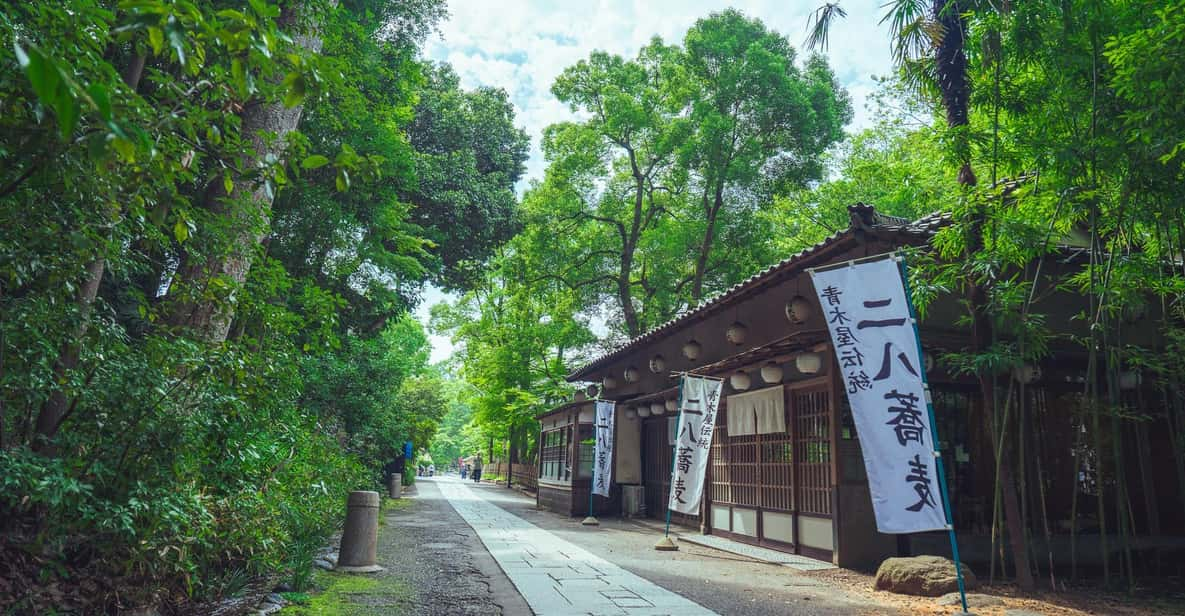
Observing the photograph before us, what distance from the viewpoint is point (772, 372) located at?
10391mm

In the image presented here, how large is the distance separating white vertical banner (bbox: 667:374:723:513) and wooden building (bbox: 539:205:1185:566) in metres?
0.69

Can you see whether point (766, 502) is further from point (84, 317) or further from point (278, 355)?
point (84, 317)

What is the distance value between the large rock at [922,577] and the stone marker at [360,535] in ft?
19.1

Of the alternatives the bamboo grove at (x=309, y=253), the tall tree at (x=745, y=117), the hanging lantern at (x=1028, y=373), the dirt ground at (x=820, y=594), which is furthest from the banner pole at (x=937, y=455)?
the tall tree at (x=745, y=117)

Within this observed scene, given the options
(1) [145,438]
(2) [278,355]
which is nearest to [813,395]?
(2) [278,355]

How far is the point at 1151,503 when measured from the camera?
366 inches

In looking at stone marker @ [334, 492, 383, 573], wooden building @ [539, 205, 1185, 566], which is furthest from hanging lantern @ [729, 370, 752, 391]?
stone marker @ [334, 492, 383, 573]

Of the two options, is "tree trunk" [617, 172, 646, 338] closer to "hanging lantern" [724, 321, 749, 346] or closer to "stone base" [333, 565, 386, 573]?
"hanging lantern" [724, 321, 749, 346]

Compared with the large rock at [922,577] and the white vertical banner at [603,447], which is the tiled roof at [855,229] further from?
the white vertical banner at [603,447]

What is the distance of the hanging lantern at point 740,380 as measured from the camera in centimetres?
1116

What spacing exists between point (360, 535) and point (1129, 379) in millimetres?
10335

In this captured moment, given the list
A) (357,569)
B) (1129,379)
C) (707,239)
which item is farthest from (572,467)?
(1129,379)

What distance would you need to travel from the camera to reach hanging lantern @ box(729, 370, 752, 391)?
36.6ft

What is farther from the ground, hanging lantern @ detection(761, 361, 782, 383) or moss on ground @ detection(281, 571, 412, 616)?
hanging lantern @ detection(761, 361, 782, 383)
